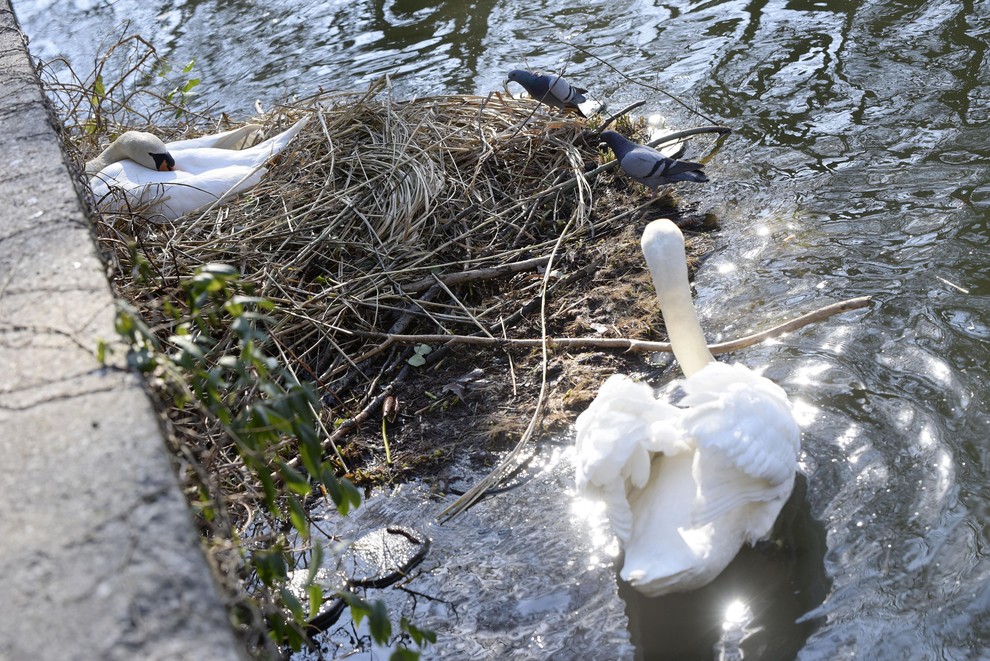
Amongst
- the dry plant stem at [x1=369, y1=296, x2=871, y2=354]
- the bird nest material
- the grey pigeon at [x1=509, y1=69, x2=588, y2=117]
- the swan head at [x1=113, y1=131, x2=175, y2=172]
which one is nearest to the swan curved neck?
the dry plant stem at [x1=369, y1=296, x2=871, y2=354]

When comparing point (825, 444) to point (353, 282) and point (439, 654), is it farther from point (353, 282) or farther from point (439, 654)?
point (353, 282)

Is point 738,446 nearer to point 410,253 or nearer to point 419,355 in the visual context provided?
point 419,355

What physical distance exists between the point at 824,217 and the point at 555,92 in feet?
6.16

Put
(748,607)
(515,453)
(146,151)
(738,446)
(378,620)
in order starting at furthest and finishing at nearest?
(146,151) < (515,453) < (748,607) < (738,446) < (378,620)

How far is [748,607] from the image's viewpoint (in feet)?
8.96

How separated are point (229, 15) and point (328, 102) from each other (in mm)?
2966

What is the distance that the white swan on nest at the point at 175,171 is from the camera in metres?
4.71

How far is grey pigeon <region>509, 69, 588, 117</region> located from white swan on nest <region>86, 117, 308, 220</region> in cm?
148

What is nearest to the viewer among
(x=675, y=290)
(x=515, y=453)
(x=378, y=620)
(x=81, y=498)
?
(x=81, y=498)

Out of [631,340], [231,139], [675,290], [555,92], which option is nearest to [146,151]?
[231,139]

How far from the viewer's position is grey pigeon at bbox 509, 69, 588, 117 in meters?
5.55

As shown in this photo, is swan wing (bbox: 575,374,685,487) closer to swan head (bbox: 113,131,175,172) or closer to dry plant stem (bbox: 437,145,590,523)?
dry plant stem (bbox: 437,145,590,523)

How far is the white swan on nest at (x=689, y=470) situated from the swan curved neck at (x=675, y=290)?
1.25ft

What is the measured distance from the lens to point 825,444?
3234 millimetres
